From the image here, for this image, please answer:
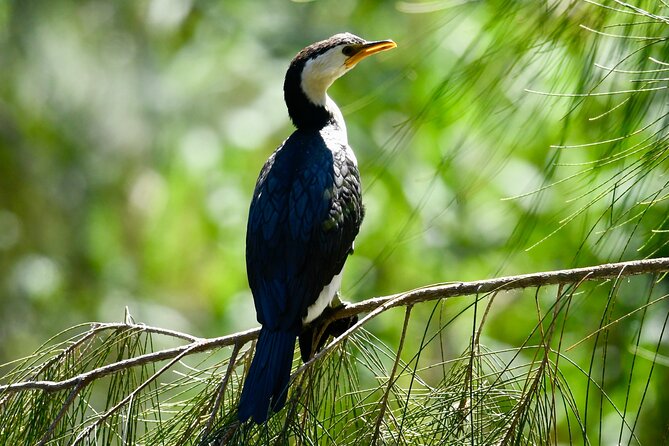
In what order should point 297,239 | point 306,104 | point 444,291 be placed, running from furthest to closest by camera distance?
point 306,104 → point 297,239 → point 444,291

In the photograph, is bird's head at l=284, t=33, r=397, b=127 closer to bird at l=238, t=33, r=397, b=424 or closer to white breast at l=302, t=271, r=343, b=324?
bird at l=238, t=33, r=397, b=424

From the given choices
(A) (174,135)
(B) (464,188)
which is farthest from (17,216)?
(B) (464,188)

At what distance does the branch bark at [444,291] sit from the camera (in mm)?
1366

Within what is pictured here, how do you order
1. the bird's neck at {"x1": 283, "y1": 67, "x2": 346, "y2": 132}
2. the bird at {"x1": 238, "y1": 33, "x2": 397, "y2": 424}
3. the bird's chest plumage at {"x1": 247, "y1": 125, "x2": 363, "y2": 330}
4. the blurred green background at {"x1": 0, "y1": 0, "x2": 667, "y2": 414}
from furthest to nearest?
the blurred green background at {"x1": 0, "y1": 0, "x2": 667, "y2": 414} → the bird's neck at {"x1": 283, "y1": 67, "x2": 346, "y2": 132} → the bird's chest plumage at {"x1": 247, "y1": 125, "x2": 363, "y2": 330} → the bird at {"x1": 238, "y1": 33, "x2": 397, "y2": 424}

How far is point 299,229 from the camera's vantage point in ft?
6.82

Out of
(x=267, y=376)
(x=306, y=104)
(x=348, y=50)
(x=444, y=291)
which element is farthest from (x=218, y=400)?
(x=348, y=50)

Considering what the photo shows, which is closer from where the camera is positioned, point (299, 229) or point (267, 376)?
point (267, 376)

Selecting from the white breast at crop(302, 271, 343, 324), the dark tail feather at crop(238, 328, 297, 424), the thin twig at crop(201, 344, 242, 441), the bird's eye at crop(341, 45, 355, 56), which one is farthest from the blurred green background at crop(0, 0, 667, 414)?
the thin twig at crop(201, 344, 242, 441)

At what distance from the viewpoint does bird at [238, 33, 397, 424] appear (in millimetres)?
1871

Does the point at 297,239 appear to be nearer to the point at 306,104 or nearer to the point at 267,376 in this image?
the point at 267,376

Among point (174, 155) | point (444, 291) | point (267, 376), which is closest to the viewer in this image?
point (444, 291)

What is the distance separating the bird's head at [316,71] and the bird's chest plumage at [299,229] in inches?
9.7

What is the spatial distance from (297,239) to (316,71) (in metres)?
0.61

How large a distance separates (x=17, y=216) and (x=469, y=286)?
4979 mm
